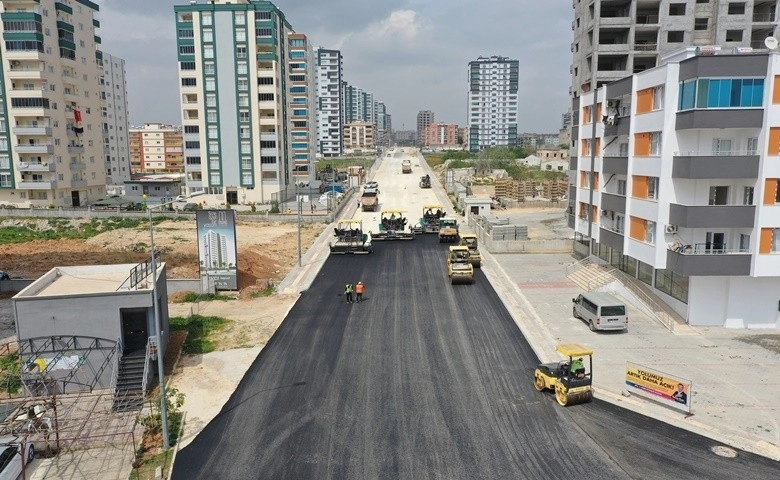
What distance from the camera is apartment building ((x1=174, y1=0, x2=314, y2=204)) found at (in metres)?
80.9

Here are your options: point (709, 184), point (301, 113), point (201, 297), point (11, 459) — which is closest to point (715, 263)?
point (709, 184)

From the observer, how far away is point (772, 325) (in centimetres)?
2981

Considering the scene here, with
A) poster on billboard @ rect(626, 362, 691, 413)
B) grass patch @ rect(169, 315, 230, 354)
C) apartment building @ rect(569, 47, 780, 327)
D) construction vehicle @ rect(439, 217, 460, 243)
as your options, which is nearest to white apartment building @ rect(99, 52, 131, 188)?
construction vehicle @ rect(439, 217, 460, 243)

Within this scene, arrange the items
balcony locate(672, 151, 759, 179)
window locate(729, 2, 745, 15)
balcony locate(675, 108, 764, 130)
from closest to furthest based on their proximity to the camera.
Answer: balcony locate(675, 108, 764, 130)
balcony locate(672, 151, 759, 179)
window locate(729, 2, 745, 15)

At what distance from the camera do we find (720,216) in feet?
93.6

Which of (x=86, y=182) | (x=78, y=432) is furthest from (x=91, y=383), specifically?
(x=86, y=182)

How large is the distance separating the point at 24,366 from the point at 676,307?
103ft

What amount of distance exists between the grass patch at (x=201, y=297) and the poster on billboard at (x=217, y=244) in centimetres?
103

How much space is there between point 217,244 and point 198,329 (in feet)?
28.6

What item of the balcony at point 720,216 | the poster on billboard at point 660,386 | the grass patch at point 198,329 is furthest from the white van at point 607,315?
the grass patch at point 198,329

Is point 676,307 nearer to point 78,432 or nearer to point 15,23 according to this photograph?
point 78,432

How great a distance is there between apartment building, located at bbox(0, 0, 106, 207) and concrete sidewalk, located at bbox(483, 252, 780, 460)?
68.9 metres

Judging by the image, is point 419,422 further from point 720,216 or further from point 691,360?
point 720,216

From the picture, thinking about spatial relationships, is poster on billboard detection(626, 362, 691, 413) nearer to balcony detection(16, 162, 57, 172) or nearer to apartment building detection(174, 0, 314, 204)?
apartment building detection(174, 0, 314, 204)
